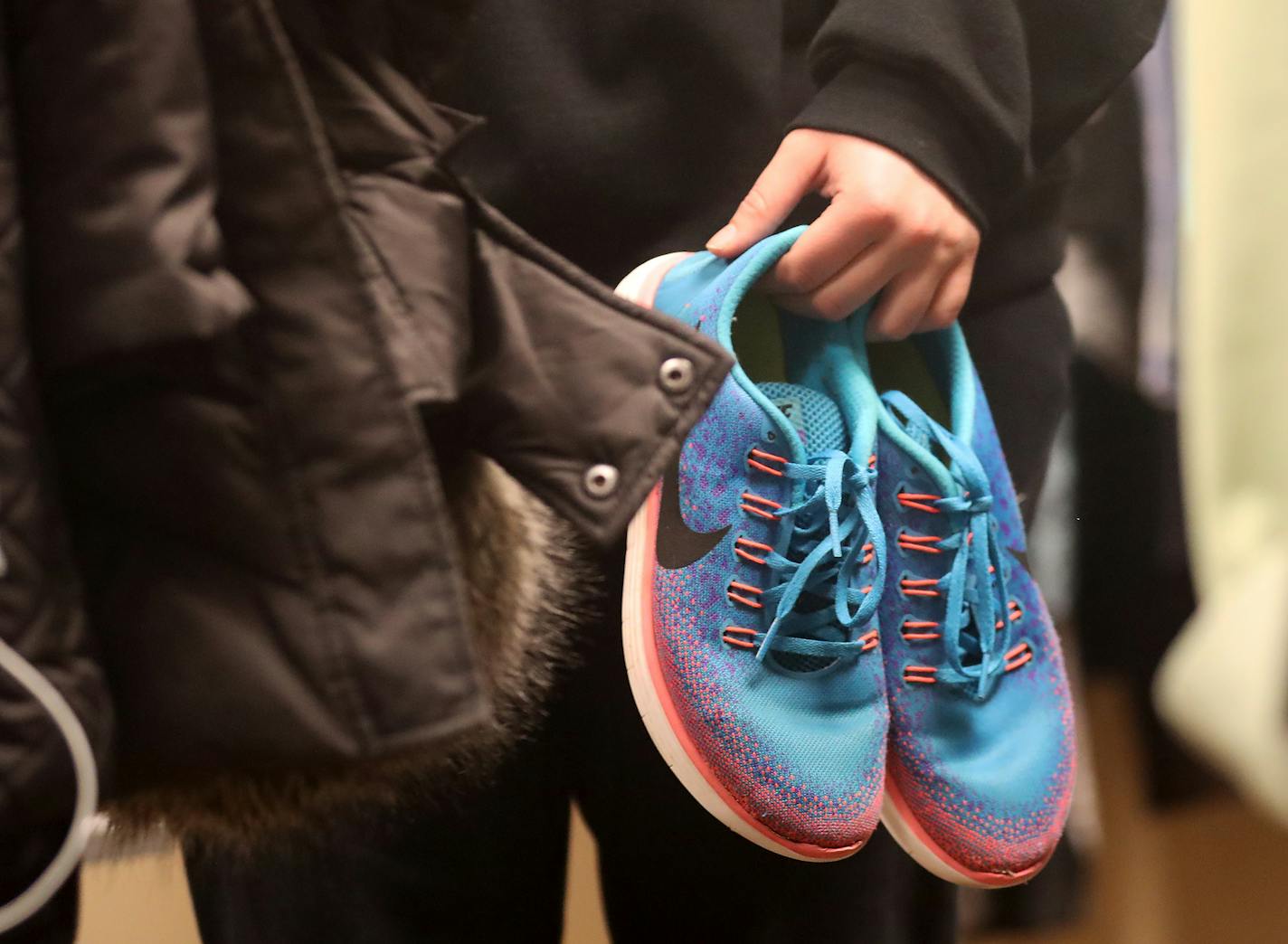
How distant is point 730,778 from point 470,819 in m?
0.12

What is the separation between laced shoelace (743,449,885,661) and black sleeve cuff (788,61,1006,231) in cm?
12

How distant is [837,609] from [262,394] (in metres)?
0.23

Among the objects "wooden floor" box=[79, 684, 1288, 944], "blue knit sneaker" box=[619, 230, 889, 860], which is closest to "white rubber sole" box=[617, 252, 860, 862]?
"blue knit sneaker" box=[619, 230, 889, 860]

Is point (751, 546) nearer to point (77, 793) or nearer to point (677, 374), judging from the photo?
point (677, 374)

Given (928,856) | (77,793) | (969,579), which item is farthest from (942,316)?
(77,793)

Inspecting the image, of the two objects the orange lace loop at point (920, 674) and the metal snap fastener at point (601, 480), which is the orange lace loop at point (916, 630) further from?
the metal snap fastener at point (601, 480)

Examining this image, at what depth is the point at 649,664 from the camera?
380 millimetres

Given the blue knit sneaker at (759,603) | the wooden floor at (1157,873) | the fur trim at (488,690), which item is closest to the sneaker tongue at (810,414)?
the blue knit sneaker at (759,603)

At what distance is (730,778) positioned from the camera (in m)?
Result: 0.37

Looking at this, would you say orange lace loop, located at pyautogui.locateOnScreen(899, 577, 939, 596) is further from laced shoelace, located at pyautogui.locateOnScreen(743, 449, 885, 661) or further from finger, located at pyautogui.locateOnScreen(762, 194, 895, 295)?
finger, located at pyautogui.locateOnScreen(762, 194, 895, 295)

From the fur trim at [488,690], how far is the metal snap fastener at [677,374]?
0.22 ft

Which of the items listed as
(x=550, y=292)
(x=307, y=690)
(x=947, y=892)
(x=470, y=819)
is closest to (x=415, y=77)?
(x=550, y=292)

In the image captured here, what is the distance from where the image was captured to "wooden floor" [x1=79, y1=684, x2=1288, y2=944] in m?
0.49

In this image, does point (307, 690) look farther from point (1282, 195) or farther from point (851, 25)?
point (1282, 195)
